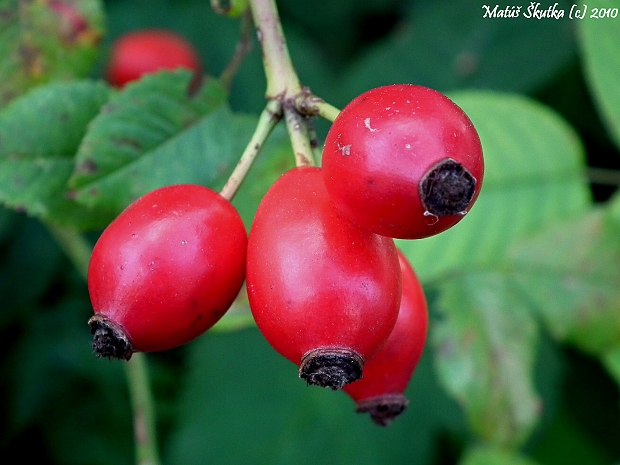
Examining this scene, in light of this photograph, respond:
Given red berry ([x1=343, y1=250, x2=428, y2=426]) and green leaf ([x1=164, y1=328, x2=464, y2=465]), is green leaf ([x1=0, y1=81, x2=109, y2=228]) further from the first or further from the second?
green leaf ([x1=164, y1=328, x2=464, y2=465])

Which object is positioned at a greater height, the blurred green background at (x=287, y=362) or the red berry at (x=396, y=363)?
the blurred green background at (x=287, y=362)

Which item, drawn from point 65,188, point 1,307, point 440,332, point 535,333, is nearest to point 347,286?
point 65,188

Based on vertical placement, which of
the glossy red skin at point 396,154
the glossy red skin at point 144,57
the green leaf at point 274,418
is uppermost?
the glossy red skin at point 144,57

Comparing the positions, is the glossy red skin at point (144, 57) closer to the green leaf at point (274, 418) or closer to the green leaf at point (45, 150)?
the green leaf at point (45, 150)

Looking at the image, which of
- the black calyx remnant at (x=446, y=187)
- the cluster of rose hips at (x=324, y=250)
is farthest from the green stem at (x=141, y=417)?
the black calyx remnant at (x=446, y=187)

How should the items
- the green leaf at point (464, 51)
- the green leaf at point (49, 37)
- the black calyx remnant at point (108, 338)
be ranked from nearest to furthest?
the black calyx remnant at point (108, 338) → the green leaf at point (49, 37) → the green leaf at point (464, 51)

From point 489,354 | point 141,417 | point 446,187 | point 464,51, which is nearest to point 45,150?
point 141,417

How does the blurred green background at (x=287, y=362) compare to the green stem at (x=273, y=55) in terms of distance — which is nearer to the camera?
the green stem at (x=273, y=55)
